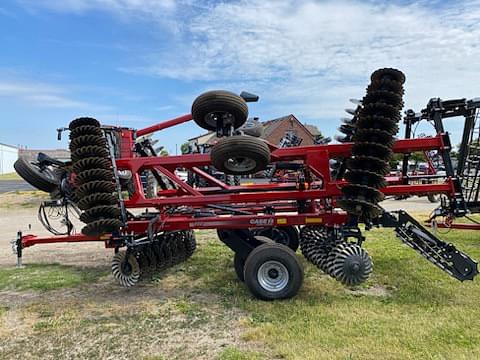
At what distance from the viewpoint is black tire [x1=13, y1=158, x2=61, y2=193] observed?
5449 mm

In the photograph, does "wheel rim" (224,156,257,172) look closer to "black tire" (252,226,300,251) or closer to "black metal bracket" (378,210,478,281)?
"black metal bracket" (378,210,478,281)

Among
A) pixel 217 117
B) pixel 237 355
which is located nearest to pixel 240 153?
pixel 217 117

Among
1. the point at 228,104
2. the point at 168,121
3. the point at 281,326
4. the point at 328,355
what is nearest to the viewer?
the point at 328,355

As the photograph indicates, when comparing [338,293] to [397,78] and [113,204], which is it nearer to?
[397,78]

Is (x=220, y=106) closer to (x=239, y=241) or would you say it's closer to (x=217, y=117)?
(x=217, y=117)

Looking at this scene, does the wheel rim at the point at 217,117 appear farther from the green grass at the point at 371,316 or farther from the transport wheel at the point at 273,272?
the green grass at the point at 371,316

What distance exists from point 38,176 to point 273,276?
3134 mm

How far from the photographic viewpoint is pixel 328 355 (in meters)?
3.29

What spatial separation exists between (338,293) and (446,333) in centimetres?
140

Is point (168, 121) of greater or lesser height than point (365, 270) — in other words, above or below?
above

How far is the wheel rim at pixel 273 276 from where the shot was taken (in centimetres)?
466

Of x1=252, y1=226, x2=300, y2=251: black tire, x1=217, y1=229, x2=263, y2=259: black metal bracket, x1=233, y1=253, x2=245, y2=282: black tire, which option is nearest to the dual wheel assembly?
x1=217, y1=229, x2=263, y2=259: black metal bracket

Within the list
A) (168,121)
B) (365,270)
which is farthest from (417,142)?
(168,121)

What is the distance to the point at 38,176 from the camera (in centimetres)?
544
